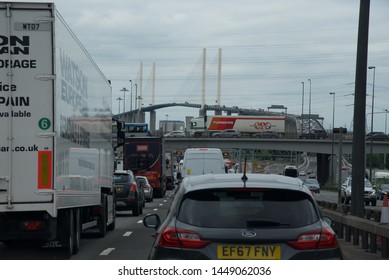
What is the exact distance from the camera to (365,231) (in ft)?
58.1

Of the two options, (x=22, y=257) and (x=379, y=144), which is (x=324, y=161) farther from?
(x=22, y=257)

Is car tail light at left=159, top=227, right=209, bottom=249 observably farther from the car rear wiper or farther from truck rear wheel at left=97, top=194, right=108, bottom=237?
truck rear wheel at left=97, top=194, right=108, bottom=237

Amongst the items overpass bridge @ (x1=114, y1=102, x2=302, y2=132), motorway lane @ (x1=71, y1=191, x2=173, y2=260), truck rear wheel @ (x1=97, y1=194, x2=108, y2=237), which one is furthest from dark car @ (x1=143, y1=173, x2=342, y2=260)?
overpass bridge @ (x1=114, y1=102, x2=302, y2=132)

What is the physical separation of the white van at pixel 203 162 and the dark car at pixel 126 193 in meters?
6.20

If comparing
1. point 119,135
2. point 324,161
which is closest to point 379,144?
point 324,161

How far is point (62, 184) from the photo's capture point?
14281mm

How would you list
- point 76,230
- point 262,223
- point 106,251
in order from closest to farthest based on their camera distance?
point 262,223 → point 76,230 → point 106,251

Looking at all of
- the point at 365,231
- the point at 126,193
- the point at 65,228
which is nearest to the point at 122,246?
the point at 65,228

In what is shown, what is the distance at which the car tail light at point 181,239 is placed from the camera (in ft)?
25.9

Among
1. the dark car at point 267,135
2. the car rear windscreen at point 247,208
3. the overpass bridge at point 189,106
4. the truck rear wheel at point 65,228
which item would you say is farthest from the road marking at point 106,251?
the overpass bridge at point 189,106

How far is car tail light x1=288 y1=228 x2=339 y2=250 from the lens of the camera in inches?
309

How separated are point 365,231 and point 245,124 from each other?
9692cm

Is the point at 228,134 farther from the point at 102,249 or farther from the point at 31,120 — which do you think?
the point at 31,120

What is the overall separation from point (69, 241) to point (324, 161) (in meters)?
97.5
